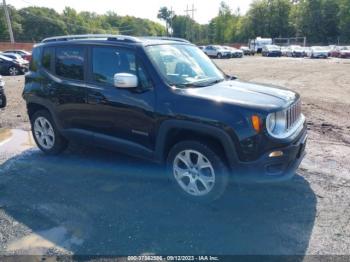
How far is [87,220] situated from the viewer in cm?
398

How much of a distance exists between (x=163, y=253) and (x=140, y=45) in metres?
2.51

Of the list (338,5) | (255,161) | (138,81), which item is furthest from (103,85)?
(338,5)

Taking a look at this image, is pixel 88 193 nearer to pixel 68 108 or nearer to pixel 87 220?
pixel 87 220

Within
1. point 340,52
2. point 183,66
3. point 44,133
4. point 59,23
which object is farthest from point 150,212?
point 59,23

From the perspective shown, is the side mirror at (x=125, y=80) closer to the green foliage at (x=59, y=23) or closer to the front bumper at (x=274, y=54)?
the front bumper at (x=274, y=54)

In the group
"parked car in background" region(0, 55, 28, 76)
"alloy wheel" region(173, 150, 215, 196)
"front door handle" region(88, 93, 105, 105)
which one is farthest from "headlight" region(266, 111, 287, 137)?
"parked car in background" region(0, 55, 28, 76)

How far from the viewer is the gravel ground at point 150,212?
11.5 feet

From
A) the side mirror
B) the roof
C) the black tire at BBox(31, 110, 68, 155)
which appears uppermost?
the roof

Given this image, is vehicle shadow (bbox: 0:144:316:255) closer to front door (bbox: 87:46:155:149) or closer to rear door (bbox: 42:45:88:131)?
front door (bbox: 87:46:155:149)

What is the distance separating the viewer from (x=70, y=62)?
536cm

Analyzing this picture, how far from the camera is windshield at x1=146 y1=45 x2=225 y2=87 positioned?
4473 millimetres

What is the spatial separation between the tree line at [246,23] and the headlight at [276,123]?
76.3 m

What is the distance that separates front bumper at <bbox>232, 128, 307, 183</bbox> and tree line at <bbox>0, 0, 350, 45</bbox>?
7650cm

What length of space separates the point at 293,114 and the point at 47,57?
3799 millimetres
